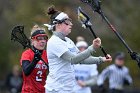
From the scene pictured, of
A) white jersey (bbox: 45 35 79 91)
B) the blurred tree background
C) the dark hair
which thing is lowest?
white jersey (bbox: 45 35 79 91)

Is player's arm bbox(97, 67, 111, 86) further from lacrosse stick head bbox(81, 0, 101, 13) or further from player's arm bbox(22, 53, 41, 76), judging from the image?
lacrosse stick head bbox(81, 0, 101, 13)

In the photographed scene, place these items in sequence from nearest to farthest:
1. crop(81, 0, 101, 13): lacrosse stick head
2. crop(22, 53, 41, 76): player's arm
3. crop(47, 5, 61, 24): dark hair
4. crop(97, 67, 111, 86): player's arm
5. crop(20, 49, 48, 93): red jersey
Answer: crop(81, 0, 101, 13): lacrosse stick head
crop(47, 5, 61, 24): dark hair
crop(22, 53, 41, 76): player's arm
crop(20, 49, 48, 93): red jersey
crop(97, 67, 111, 86): player's arm

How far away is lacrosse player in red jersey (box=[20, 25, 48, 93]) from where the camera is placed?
→ 40.4 feet

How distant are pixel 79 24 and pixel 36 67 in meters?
20.9

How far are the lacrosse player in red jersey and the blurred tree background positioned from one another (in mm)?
18742

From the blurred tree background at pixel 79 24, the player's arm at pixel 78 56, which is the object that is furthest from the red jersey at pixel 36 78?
the blurred tree background at pixel 79 24

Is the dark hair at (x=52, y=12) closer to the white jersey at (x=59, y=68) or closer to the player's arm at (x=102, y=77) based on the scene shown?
the white jersey at (x=59, y=68)

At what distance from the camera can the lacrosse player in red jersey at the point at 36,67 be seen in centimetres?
1233

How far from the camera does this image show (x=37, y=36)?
12656 mm

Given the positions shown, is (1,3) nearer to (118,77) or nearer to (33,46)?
(118,77)

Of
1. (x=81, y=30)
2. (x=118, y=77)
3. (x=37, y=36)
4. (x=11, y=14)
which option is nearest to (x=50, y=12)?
(x=37, y=36)

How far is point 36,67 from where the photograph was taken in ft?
40.9

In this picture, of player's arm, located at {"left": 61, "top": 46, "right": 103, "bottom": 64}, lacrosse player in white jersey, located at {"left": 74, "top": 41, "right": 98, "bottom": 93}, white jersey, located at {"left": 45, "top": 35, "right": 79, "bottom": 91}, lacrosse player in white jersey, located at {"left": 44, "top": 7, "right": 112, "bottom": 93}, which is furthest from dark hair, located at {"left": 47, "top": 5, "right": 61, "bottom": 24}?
lacrosse player in white jersey, located at {"left": 74, "top": 41, "right": 98, "bottom": 93}

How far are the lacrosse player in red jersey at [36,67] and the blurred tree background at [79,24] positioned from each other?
1874 cm
